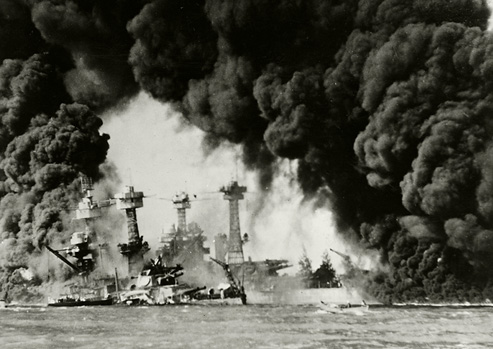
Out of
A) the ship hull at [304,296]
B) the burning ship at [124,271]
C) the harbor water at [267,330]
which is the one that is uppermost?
the burning ship at [124,271]

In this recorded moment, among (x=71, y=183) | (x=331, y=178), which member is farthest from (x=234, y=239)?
(x=331, y=178)

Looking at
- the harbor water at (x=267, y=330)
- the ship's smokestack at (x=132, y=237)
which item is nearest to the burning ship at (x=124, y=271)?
the ship's smokestack at (x=132, y=237)

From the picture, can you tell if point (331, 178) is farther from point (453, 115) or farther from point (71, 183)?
point (71, 183)

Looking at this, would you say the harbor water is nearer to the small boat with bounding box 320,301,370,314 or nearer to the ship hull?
the small boat with bounding box 320,301,370,314

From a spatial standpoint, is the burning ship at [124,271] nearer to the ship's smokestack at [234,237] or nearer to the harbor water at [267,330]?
the ship's smokestack at [234,237]

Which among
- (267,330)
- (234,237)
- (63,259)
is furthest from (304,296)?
(267,330)

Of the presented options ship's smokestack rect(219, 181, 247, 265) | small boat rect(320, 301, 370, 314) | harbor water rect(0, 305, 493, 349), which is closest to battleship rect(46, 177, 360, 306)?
ship's smokestack rect(219, 181, 247, 265)
